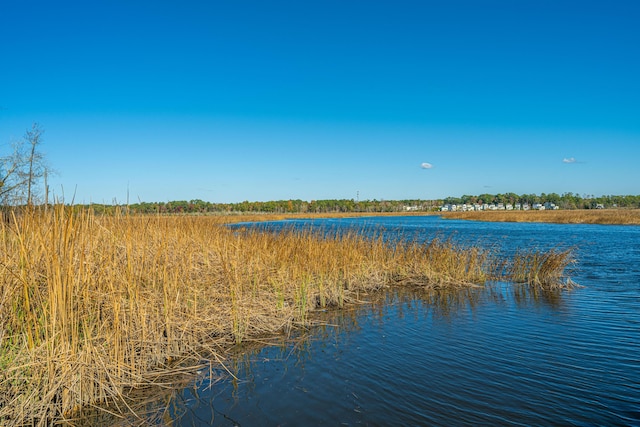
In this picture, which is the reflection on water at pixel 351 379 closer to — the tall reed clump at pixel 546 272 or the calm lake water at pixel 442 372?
the calm lake water at pixel 442 372

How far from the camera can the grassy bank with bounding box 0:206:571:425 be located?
3846mm

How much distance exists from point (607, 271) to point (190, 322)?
15.0 meters

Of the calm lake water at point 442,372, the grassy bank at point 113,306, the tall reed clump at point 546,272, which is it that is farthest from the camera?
the tall reed clump at point 546,272

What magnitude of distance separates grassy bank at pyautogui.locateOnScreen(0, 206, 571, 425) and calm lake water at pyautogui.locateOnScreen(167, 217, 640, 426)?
772 mm

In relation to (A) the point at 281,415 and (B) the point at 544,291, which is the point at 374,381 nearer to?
(A) the point at 281,415

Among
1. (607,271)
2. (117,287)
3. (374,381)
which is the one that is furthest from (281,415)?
(607,271)

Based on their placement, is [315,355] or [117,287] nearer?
[117,287]

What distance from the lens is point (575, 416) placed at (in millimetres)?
4070

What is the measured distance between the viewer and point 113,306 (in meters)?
4.61

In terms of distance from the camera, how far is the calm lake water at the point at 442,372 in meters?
4.16

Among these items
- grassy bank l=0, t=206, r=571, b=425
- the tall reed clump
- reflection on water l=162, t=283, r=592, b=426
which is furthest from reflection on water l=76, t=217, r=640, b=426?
the tall reed clump

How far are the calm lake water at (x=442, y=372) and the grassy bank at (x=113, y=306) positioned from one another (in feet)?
2.53

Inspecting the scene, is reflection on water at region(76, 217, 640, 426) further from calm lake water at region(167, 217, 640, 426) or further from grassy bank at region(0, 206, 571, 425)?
grassy bank at region(0, 206, 571, 425)

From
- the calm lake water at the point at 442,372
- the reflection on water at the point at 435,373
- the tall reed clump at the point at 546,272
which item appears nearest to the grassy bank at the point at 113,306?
the reflection on water at the point at 435,373
